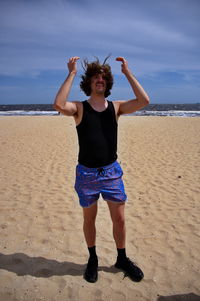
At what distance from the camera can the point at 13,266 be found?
8.95 feet

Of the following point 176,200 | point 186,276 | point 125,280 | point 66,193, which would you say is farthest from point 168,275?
point 66,193

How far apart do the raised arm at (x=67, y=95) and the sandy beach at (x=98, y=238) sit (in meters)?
1.82

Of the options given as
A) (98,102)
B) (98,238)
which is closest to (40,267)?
(98,238)

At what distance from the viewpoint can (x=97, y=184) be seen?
2.23 m

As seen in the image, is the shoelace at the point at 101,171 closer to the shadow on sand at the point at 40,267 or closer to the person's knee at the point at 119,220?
the person's knee at the point at 119,220

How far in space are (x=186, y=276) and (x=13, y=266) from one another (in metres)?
1.98

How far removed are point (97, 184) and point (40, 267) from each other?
4.33ft

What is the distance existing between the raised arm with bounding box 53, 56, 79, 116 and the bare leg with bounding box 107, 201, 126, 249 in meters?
0.99

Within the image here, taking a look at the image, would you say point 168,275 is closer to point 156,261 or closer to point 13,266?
point 156,261

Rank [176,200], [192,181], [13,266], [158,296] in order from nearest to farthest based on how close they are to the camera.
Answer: [158,296], [13,266], [176,200], [192,181]

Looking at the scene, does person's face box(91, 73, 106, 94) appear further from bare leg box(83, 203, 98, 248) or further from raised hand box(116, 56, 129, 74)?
bare leg box(83, 203, 98, 248)

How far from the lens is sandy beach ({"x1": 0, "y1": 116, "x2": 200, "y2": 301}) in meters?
2.42

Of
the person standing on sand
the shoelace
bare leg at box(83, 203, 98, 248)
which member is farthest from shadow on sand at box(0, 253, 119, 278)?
the shoelace

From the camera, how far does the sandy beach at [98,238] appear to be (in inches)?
95.3
